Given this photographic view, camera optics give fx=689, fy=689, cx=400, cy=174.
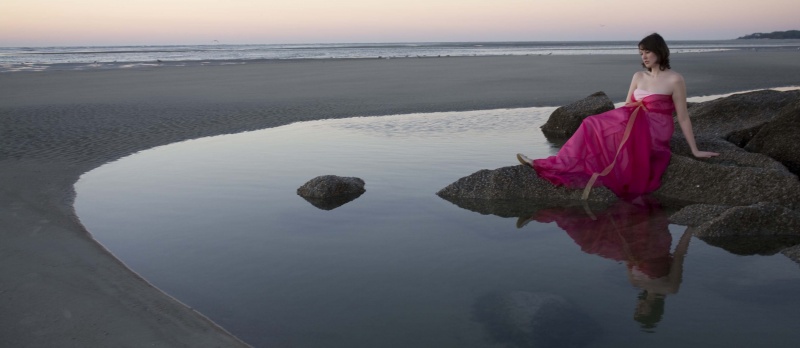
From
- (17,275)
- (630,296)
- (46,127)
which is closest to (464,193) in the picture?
(630,296)

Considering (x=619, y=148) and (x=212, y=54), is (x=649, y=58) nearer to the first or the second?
(x=619, y=148)

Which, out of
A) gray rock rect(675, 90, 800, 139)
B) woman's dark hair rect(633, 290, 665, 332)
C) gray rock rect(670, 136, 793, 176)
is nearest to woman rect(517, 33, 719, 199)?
gray rock rect(670, 136, 793, 176)

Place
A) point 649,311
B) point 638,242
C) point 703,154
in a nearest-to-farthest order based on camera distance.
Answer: point 649,311
point 638,242
point 703,154

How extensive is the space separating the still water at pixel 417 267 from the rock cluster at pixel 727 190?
271 mm

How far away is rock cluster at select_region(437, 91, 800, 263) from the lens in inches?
245

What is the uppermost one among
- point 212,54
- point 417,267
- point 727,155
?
point 727,155

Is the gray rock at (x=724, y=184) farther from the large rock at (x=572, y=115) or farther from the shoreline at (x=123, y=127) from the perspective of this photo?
the shoreline at (x=123, y=127)

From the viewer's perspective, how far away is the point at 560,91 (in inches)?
875

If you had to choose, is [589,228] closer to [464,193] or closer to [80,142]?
[464,193]

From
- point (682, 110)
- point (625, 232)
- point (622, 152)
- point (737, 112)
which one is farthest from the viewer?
point (737, 112)

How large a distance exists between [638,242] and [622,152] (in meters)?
1.86

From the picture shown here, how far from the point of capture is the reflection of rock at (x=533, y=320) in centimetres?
416

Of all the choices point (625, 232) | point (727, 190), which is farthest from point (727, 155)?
point (625, 232)

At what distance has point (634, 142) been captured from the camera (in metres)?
7.86
